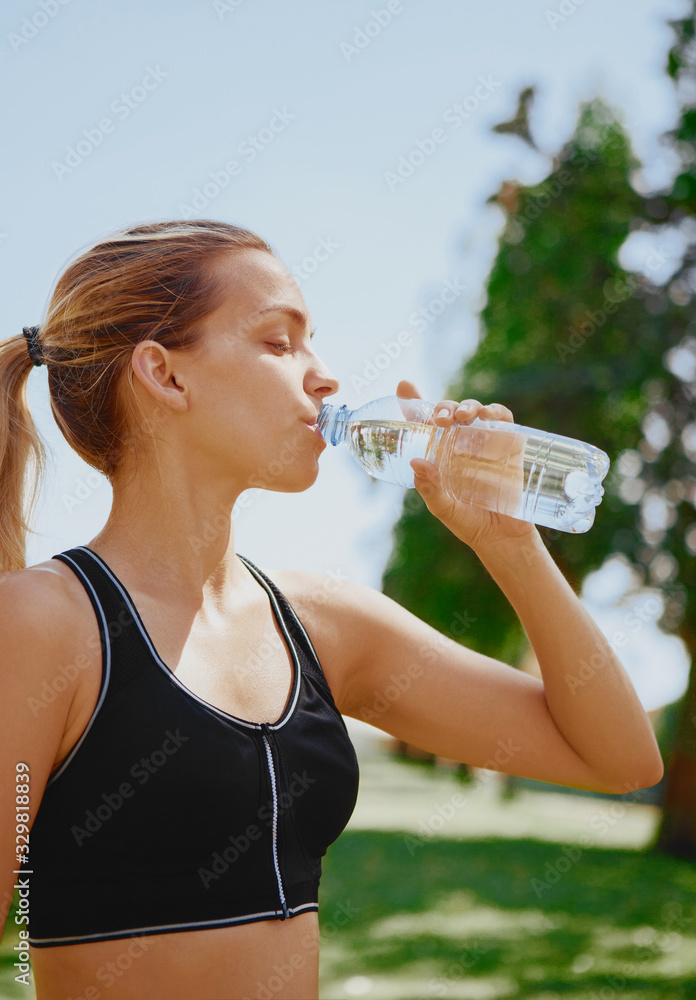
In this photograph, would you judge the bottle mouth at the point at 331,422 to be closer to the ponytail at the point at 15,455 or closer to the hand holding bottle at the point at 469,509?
the hand holding bottle at the point at 469,509

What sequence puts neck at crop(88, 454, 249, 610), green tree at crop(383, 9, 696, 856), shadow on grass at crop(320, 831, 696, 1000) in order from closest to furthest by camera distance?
neck at crop(88, 454, 249, 610), shadow on grass at crop(320, 831, 696, 1000), green tree at crop(383, 9, 696, 856)

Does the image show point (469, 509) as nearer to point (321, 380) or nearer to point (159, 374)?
point (321, 380)

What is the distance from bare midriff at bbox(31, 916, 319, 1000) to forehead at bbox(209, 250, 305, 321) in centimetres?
122

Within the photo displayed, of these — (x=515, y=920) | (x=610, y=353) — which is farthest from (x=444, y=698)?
(x=610, y=353)

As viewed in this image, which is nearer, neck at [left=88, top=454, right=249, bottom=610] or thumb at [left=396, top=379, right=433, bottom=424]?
neck at [left=88, top=454, right=249, bottom=610]

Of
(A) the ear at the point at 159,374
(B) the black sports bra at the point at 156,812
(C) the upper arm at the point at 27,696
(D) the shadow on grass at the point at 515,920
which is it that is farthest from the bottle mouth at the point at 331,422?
(D) the shadow on grass at the point at 515,920

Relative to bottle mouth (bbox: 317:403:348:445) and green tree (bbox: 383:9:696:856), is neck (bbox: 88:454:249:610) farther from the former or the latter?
green tree (bbox: 383:9:696:856)

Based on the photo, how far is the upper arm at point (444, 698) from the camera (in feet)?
7.42

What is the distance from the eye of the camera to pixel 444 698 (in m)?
2.28

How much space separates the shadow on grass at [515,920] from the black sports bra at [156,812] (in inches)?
202

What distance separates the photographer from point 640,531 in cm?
938

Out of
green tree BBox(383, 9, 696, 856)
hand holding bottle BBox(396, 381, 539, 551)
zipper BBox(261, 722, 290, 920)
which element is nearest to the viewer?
zipper BBox(261, 722, 290, 920)

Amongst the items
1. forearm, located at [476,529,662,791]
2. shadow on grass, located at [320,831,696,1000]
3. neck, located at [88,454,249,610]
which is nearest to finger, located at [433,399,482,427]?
forearm, located at [476,529,662,791]

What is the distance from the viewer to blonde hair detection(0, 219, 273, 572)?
2.05m
